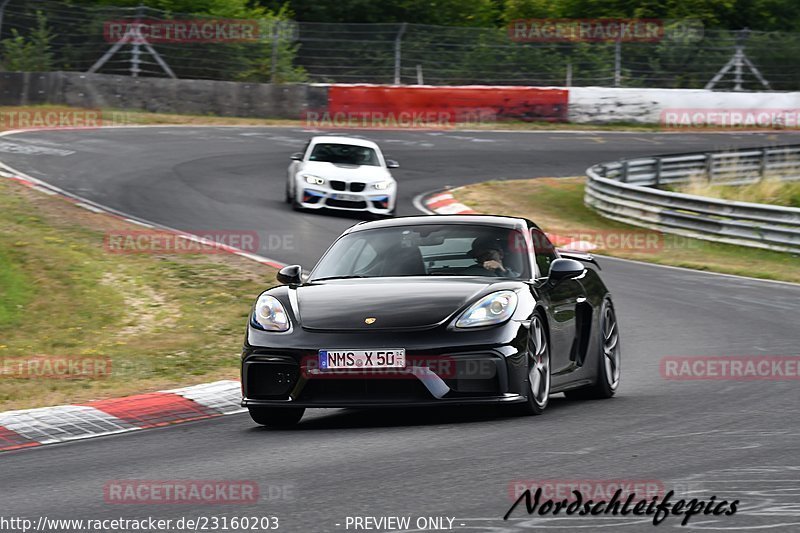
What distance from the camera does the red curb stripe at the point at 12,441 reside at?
26.0ft

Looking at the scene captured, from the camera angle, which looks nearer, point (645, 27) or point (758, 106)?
point (758, 106)

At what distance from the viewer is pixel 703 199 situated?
23.1m

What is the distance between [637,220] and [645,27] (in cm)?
2325

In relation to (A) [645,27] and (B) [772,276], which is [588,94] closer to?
(A) [645,27]

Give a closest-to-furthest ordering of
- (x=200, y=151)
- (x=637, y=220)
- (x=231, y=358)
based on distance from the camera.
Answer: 1. (x=231, y=358)
2. (x=637, y=220)
3. (x=200, y=151)

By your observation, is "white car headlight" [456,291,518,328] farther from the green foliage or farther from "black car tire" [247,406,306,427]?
the green foliage

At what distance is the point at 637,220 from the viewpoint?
24.5 m

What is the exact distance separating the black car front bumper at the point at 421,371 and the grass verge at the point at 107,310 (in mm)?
2614

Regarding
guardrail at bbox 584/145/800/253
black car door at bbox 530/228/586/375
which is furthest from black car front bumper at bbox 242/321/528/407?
guardrail at bbox 584/145/800/253

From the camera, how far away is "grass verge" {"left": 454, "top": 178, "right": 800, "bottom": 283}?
68.7ft

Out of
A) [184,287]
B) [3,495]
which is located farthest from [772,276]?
[3,495]

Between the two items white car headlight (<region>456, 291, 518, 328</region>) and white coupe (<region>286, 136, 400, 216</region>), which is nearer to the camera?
white car headlight (<region>456, 291, 518, 328</region>)

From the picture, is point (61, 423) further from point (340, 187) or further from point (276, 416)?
point (340, 187)

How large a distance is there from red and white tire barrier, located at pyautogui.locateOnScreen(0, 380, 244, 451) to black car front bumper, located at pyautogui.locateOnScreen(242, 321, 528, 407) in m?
1.39
